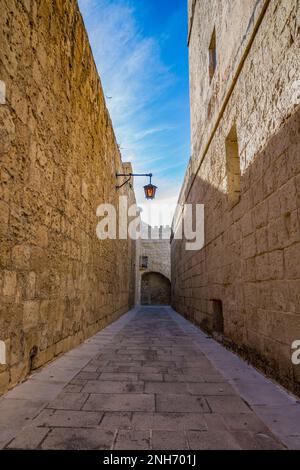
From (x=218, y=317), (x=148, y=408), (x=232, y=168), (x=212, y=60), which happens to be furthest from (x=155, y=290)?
(x=148, y=408)

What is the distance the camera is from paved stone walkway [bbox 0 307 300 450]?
1.44m

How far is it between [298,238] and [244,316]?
1.47 m

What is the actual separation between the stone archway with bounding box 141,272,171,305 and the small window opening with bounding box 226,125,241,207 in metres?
17.7

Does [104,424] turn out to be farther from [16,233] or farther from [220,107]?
[220,107]

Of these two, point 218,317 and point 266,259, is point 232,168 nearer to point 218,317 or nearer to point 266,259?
point 266,259

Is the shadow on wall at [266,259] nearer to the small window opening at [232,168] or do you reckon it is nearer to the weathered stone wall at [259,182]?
the weathered stone wall at [259,182]

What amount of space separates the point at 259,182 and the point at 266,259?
73 centimetres

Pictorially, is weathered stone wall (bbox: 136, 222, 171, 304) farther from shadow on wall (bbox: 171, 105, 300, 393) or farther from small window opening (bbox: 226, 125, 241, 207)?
small window opening (bbox: 226, 125, 241, 207)

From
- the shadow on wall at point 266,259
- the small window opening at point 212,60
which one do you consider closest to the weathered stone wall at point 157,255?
the small window opening at point 212,60

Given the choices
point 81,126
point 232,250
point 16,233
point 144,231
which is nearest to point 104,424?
point 16,233

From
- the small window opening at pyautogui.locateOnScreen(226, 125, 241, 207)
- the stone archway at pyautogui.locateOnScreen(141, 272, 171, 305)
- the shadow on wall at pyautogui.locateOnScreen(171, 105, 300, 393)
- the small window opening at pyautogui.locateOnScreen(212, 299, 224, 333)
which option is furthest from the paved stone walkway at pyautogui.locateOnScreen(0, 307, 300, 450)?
the stone archway at pyautogui.locateOnScreen(141, 272, 171, 305)

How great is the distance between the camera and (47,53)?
2.92m

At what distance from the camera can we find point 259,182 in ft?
9.30

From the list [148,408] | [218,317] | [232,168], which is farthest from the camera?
[218,317]
